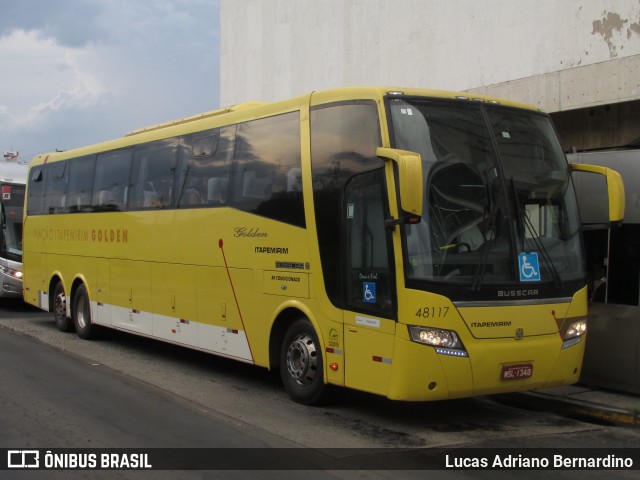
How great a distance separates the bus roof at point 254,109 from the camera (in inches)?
305

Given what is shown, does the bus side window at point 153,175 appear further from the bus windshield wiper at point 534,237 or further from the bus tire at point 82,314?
the bus windshield wiper at point 534,237

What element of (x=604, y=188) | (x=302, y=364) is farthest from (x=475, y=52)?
(x=302, y=364)

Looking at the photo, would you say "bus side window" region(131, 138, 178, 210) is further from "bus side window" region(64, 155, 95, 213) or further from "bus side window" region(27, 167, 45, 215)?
"bus side window" region(27, 167, 45, 215)

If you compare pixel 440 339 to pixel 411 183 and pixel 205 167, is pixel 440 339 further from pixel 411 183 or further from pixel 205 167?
pixel 205 167

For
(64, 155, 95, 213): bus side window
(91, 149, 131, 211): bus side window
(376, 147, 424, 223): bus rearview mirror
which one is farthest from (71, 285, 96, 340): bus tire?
(376, 147, 424, 223): bus rearview mirror

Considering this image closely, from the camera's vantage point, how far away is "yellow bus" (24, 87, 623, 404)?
281 inches

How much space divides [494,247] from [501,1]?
8.93 m

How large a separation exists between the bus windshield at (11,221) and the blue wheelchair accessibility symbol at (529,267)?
14.7 metres

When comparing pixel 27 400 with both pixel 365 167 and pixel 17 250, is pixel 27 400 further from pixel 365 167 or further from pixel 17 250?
pixel 17 250

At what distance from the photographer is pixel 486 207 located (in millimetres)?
7449

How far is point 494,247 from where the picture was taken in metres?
7.38

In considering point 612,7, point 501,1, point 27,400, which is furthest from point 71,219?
point 612,7

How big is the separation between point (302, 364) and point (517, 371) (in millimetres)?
2460

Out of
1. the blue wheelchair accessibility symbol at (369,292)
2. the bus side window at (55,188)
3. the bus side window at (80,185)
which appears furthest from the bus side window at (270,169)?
the bus side window at (55,188)
